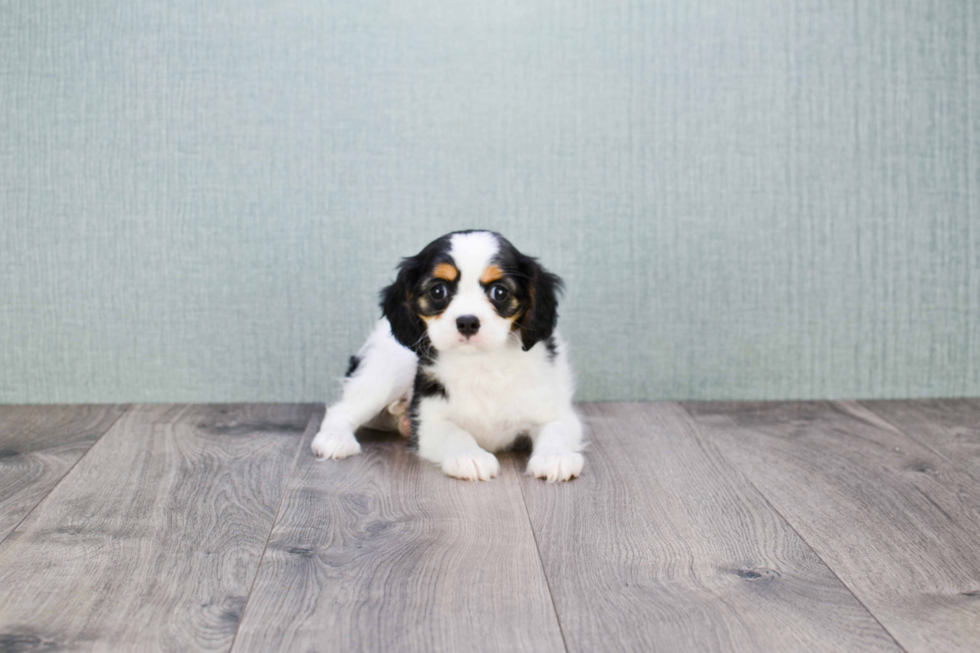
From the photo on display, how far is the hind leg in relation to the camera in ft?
7.22

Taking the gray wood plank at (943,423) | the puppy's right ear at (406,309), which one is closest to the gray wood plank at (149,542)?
the puppy's right ear at (406,309)

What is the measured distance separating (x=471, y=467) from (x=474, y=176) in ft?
3.24

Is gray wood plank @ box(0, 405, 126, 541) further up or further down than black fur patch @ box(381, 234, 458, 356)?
further down

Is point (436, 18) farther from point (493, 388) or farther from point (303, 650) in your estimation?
point (303, 650)

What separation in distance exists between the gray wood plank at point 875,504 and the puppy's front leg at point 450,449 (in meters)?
0.57

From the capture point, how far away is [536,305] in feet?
6.31

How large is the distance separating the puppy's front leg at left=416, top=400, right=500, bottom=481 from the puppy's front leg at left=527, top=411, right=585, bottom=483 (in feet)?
0.31

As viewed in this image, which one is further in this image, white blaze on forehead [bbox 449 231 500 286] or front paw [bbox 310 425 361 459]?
front paw [bbox 310 425 361 459]

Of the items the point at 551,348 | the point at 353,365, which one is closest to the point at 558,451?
the point at 551,348

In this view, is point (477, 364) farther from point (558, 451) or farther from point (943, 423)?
point (943, 423)

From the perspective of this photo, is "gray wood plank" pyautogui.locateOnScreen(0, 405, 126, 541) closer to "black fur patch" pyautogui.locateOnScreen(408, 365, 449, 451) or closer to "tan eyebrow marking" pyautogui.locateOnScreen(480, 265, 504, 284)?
"black fur patch" pyautogui.locateOnScreen(408, 365, 449, 451)

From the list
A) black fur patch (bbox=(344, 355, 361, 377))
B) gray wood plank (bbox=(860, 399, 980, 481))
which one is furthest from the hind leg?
gray wood plank (bbox=(860, 399, 980, 481))

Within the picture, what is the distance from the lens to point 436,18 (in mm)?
2428

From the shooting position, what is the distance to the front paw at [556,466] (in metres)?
1.81
